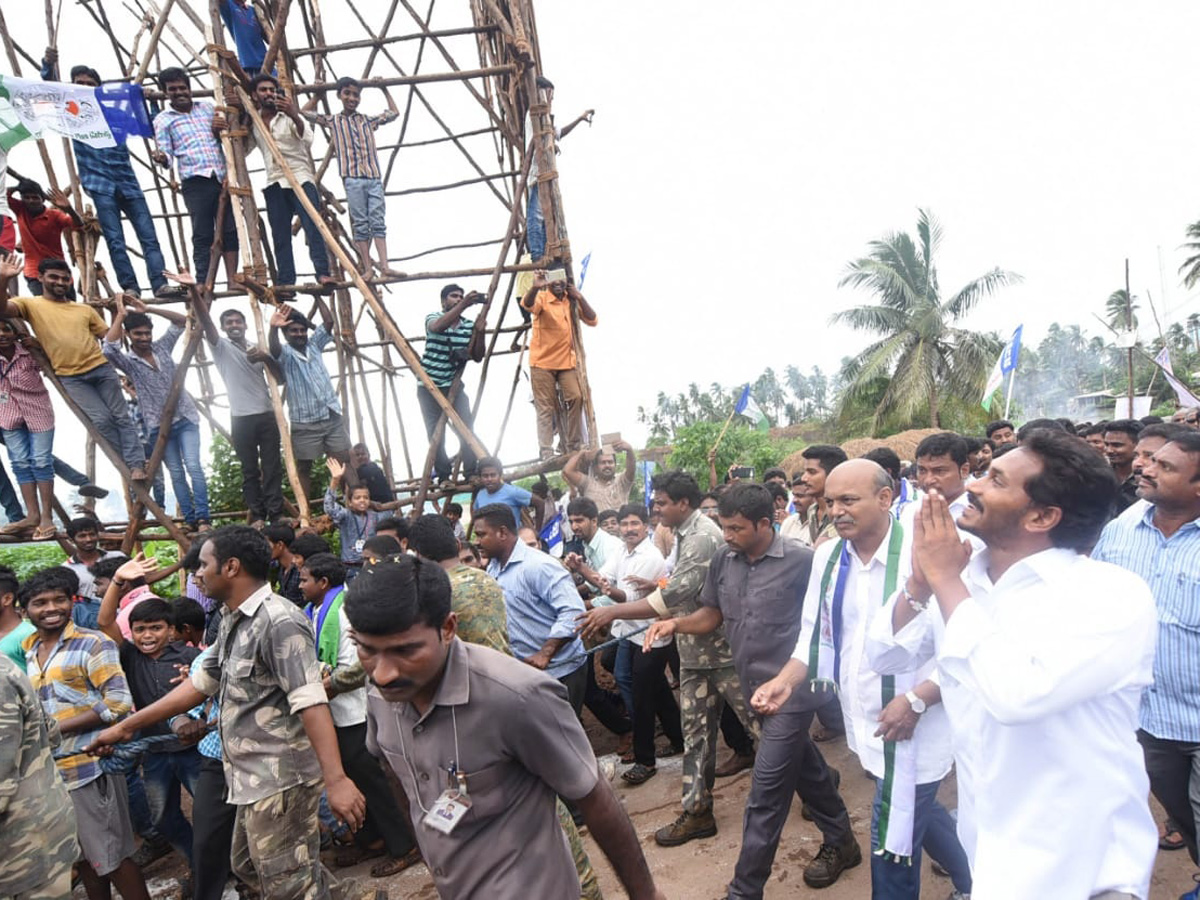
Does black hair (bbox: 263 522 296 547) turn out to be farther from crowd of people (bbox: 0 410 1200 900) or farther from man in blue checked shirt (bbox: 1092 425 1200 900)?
man in blue checked shirt (bbox: 1092 425 1200 900)

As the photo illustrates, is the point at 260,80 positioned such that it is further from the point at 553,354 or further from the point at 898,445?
the point at 898,445

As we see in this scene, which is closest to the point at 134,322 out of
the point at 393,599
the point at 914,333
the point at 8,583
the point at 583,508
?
the point at 8,583

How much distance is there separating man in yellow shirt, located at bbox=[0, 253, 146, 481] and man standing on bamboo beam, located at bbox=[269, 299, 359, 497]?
1.40 metres

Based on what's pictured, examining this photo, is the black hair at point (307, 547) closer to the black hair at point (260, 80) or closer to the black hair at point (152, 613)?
the black hair at point (152, 613)

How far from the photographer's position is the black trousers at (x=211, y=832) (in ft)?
10.9

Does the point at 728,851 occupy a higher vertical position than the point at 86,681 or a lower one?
lower

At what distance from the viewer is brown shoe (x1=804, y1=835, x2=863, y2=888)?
11.1 feet

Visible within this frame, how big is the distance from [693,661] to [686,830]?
91 cm

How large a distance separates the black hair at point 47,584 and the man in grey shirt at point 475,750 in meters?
2.69

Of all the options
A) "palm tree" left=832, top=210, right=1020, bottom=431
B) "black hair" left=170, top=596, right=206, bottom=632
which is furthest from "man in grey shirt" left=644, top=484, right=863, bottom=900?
"palm tree" left=832, top=210, right=1020, bottom=431

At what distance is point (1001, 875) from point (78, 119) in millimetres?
7920

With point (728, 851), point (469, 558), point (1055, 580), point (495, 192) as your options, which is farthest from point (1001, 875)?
point (495, 192)

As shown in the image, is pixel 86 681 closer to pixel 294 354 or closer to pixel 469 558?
pixel 469 558

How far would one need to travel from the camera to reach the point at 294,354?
250 inches
